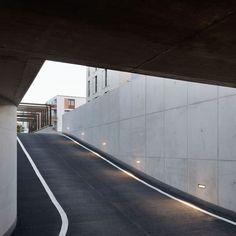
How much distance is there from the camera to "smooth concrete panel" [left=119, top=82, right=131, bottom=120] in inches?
936

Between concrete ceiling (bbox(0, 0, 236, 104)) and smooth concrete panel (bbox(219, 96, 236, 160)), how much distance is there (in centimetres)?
601

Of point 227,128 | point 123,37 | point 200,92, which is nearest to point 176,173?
point 200,92

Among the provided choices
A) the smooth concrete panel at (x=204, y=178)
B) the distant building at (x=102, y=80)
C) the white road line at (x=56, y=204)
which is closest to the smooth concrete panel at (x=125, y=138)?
the white road line at (x=56, y=204)

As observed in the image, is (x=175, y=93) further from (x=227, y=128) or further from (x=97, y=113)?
(x=97, y=113)

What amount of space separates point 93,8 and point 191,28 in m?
1.41

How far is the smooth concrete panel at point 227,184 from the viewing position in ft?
41.4

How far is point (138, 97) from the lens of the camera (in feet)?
72.5

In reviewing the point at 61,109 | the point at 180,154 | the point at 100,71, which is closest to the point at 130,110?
the point at 180,154

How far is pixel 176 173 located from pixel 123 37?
12.7m

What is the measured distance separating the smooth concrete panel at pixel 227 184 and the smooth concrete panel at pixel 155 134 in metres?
5.53

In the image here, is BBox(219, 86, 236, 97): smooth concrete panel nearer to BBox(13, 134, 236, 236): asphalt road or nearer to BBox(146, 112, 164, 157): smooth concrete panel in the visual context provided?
BBox(13, 134, 236, 236): asphalt road

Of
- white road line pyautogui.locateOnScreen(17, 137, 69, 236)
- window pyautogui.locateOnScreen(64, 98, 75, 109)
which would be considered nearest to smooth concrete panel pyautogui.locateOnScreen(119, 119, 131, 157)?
white road line pyautogui.locateOnScreen(17, 137, 69, 236)

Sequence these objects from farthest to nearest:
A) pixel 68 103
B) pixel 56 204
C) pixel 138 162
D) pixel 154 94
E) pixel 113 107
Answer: pixel 68 103
pixel 113 107
pixel 138 162
pixel 154 94
pixel 56 204

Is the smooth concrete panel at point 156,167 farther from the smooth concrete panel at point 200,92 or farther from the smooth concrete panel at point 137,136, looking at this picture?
the smooth concrete panel at point 200,92
